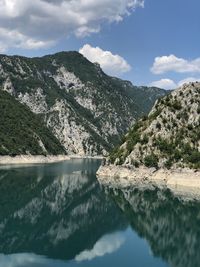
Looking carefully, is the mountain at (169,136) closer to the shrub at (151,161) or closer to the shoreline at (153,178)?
the shrub at (151,161)

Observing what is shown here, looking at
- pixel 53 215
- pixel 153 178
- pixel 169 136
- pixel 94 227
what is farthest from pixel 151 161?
pixel 94 227

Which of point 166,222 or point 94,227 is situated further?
point 166,222

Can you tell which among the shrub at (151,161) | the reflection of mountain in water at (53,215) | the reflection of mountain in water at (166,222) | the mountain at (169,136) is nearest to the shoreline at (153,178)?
the shrub at (151,161)

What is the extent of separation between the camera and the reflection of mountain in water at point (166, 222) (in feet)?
231

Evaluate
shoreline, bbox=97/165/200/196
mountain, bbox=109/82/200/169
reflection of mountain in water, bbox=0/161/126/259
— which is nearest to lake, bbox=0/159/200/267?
reflection of mountain in water, bbox=0/161/126/259

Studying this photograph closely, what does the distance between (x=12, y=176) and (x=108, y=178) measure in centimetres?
3109

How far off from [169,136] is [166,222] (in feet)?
222

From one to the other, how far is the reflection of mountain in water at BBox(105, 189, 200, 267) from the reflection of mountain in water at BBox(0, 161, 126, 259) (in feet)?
14.3

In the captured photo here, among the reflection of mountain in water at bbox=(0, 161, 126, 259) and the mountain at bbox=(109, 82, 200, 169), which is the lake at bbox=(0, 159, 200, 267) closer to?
the reflection of mountain in water at bbox=(0, 161, 126, 259)

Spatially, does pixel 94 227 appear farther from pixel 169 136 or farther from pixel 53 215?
pixel 169 136

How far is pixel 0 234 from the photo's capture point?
77.1m

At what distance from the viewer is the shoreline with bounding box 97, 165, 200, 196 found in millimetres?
140875

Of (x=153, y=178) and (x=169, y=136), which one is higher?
(x=169, y=136)

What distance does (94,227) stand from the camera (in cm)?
9044
